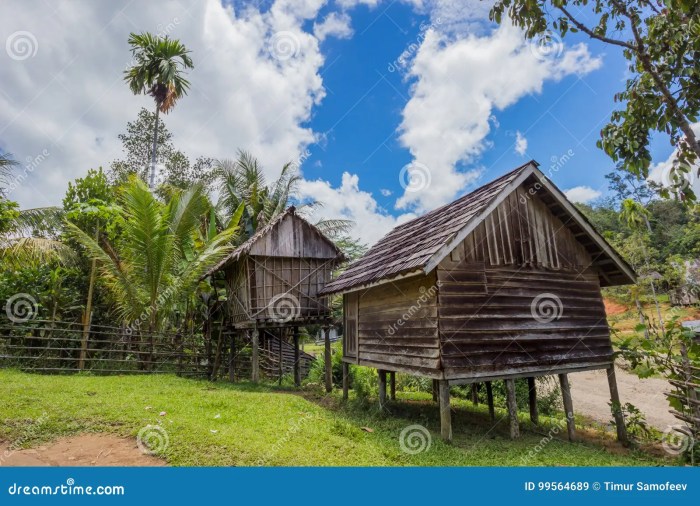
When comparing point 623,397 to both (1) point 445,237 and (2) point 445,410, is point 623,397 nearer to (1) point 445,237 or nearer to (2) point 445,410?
(2) point 445,410

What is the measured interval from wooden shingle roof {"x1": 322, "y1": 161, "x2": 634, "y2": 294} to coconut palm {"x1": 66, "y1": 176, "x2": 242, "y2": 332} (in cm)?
611

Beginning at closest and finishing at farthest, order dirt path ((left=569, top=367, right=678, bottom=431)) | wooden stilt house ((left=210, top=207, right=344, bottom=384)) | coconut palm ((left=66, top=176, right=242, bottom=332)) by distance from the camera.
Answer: coconut palm ((left=66, top=176, right=242, bottom=332)) < dirt path ((left=569, top=367, right=678, bottom=431)) < wooden stilt house ((left=210, top=207, right=344, bottom=384))

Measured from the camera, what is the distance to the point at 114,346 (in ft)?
49.2

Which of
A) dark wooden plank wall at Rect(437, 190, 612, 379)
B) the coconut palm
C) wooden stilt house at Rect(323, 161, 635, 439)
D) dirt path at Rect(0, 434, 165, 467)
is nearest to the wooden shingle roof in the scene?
wooden stilt house at Rect(323, 161, 635, 439)

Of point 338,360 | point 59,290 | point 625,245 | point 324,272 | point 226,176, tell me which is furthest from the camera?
point 625,245

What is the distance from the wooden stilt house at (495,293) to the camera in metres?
8.20

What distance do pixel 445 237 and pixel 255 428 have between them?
531 cm

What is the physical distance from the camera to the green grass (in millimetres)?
6383

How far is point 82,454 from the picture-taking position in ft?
19.7

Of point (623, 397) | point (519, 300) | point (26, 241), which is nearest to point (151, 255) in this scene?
point (26, 241)

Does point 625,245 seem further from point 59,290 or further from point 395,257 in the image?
point 59,290

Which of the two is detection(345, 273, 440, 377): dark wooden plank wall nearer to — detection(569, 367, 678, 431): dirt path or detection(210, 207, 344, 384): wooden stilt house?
detection(210, 207, 344, 384): wooden stilt house
